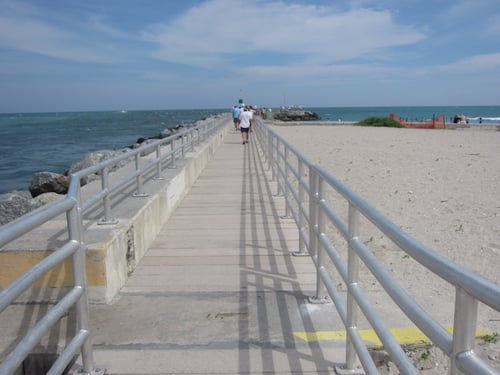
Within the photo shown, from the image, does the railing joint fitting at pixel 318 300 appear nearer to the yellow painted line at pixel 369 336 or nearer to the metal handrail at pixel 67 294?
the yellow painted line at pixel 369 336

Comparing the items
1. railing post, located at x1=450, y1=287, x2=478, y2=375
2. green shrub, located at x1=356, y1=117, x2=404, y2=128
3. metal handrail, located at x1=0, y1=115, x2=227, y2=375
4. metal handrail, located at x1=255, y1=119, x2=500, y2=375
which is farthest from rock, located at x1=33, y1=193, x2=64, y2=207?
green shrub, located at x1=356, y1=117, x2=404, y2=128

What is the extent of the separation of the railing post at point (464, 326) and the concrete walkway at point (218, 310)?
1696 mm

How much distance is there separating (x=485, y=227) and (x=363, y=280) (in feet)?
10.1

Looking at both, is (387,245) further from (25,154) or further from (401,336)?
(25,154)

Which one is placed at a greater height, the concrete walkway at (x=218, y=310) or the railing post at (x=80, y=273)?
the railing post at (x=80, y=273)

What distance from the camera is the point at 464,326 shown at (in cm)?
140

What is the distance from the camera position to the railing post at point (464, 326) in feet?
4.55

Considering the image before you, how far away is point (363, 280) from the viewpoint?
17.2 feet

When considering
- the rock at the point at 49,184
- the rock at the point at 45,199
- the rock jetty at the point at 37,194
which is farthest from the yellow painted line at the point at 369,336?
the rock at the point at 49,184

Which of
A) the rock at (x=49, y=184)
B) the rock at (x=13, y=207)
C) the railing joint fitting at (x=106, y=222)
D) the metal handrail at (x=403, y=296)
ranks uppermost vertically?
the metal handrail at (x=403, y=296)

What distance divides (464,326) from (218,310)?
8.97 ft

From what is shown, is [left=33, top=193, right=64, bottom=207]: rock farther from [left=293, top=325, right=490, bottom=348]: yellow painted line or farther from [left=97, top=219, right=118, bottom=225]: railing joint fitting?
[left=293, top=325, right=490, bottom=348]: yellow painted line

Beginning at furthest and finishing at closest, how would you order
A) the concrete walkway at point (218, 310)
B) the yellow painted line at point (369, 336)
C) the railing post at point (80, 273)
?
the yellow painted line at point (369, 336) → the concrete walkway at point (218, 310) → the railing post at point (80, 273)

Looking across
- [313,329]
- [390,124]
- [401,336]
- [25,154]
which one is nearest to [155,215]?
[313,329]
